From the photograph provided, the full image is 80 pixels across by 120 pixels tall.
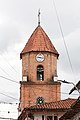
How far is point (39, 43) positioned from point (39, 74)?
A: 380 centimetres

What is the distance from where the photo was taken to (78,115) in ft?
100

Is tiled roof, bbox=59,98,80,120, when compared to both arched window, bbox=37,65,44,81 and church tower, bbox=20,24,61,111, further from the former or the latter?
arched window, bbox=37,65,44,81

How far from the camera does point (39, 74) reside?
6100 centimetres

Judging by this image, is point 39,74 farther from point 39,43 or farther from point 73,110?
point 73,110

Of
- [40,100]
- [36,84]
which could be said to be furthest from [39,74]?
[40,100]

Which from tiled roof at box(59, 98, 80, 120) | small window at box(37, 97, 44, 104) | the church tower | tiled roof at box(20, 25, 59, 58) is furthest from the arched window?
tiled roof at box(59, 98, 80, 120)

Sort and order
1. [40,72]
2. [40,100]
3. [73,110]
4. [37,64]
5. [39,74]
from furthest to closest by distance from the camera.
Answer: [39,74] < [40,72] < [37,64] < [40,100] < [73,110]

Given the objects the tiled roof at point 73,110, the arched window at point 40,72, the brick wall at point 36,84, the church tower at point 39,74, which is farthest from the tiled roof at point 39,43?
the tiled roof at point 73,110

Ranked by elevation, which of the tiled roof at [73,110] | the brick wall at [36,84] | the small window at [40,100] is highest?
the brick wall at [36,84]

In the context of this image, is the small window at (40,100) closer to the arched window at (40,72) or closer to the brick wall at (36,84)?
the brick wall at (36,84)

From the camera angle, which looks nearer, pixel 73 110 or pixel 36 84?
pixel 73 110

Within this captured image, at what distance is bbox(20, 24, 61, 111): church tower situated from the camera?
192 feet

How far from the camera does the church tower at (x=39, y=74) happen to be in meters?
58.6

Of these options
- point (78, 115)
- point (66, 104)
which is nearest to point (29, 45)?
point (66, 104)
